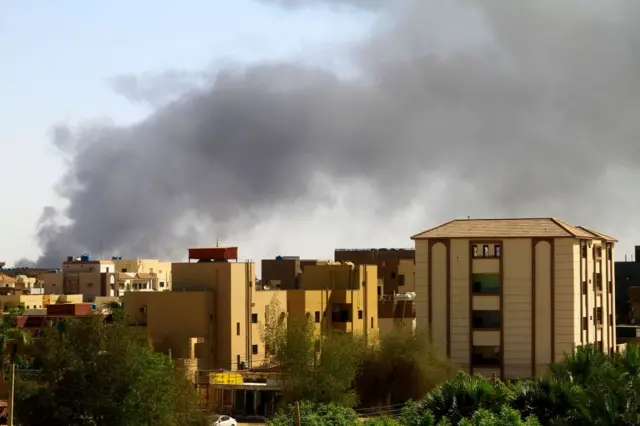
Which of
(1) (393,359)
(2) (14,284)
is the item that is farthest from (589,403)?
(2) (14,284)

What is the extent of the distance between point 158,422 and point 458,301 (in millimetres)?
30297

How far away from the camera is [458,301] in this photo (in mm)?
81000

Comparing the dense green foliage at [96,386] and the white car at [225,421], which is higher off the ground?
the dense green foliage at [96,386]

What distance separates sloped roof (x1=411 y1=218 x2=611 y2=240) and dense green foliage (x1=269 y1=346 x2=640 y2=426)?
92.3 ft

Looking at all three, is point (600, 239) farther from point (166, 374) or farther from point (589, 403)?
point (589, 403)

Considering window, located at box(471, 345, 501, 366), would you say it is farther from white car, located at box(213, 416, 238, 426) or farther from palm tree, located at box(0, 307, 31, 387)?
palm tree, located at box(0, 307, 31, 387)

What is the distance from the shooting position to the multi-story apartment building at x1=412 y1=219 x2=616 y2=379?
259ft

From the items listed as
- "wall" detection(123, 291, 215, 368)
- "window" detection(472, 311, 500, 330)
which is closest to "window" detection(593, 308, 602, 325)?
"window" detection(472, 311, 500, 330)

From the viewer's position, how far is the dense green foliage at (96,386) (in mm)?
56250

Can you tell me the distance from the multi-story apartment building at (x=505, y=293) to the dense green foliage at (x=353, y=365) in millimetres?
3438

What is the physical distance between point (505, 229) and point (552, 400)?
36.6 meters

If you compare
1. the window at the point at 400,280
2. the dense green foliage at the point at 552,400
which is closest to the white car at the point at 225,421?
the dense green foliage at the point at 552,400

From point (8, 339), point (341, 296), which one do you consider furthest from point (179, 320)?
point (341, 296)

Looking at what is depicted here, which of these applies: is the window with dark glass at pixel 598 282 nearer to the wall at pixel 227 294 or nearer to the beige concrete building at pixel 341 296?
the beige concrete building at pixel 341 296
